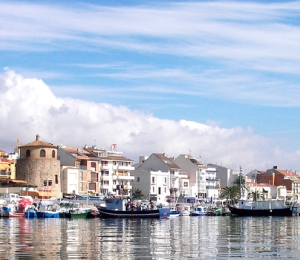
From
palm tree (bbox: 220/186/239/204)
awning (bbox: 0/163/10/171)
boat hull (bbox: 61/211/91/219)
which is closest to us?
boat hull (bbox: 61/211/91/219)

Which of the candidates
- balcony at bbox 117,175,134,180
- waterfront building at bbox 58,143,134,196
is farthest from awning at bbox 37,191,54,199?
balcony at bbox 117,175,134,180

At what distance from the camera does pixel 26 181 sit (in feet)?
384

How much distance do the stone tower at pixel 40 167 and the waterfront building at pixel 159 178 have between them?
23601 mm

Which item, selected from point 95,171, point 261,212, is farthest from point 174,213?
point 95,171

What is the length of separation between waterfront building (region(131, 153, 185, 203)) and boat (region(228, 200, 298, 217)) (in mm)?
26779

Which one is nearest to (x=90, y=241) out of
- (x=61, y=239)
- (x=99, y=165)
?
(x=61, y=239)

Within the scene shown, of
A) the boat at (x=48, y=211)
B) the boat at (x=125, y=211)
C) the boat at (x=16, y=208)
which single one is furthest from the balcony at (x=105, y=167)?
the boat at (x=48, y=211)

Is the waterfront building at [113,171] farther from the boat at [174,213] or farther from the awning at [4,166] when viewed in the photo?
the boat at [174,213]

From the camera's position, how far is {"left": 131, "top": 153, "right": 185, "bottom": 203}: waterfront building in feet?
469

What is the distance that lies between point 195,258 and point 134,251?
13.4 ft

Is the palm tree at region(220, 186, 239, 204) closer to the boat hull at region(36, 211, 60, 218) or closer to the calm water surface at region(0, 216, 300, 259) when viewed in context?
the boat hull at region(36, 211, 60, 218)

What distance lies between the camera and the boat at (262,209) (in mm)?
111375

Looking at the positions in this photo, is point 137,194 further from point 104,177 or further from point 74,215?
point 74,215

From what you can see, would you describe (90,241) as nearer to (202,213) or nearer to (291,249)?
(291,249)
